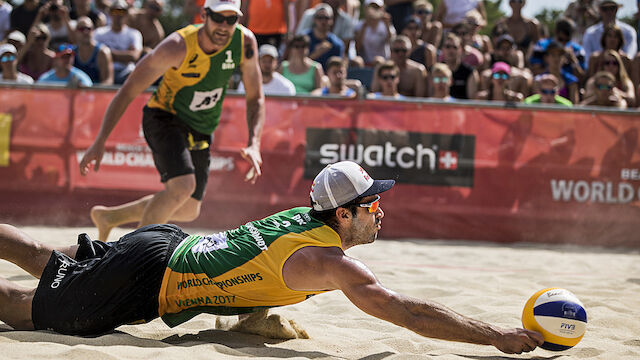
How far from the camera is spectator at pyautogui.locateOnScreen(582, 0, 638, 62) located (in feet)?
32.2

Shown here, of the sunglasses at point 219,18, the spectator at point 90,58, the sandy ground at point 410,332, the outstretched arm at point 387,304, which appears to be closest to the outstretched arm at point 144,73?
the sunglasses at point 219,18

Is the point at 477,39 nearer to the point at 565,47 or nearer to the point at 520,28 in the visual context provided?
the point at 520,28

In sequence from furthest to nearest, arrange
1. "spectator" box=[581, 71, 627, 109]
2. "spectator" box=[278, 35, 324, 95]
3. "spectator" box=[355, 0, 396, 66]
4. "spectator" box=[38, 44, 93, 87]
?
"spectator" box=[355, 0, 396, 66] < "spectator" box=[278, 35, 324, 95] < "spectator" box=[38, 44, 93, 87] < "spectator" box=[581, 71, 627, 109]

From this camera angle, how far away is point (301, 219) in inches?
128

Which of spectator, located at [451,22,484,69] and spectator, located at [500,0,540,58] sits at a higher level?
spectator, located at [500,0,540,58]

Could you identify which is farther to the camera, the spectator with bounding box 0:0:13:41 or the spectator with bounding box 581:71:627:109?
the spectator with bounding box 0:0:13:41

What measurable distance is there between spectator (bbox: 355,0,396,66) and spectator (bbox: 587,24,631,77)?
272cm

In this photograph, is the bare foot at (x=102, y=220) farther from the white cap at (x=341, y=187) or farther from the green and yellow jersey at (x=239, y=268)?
the white cap at (x=341, y=187)

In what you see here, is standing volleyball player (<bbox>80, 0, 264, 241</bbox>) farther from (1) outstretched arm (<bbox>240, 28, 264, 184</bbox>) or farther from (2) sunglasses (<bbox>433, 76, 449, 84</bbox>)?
(2) sunglasses (<bbox>433, 76, 449, 84</bbox>)

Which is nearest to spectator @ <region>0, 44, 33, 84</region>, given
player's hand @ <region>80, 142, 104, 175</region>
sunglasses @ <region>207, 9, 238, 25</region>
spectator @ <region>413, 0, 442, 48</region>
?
player's hand @ <region>80, 142, 104, 175</region>

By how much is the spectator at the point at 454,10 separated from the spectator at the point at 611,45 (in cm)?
209

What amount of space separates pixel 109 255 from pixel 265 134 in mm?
4648

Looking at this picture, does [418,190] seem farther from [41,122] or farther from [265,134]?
[41,122]

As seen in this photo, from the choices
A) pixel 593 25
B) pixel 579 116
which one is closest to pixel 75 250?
pixel 579 116
